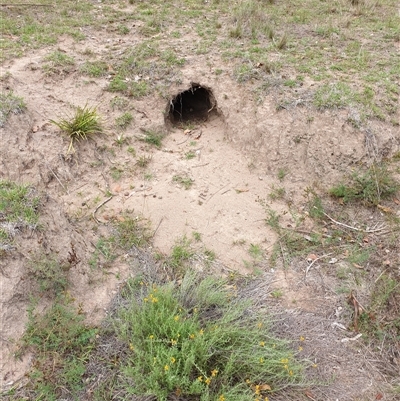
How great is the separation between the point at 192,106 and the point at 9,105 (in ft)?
8.63

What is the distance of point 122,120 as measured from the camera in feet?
18.0

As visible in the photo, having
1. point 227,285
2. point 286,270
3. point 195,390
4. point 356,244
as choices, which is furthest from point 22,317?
point 356,244

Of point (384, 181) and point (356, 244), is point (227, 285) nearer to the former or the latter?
point (356, 244)

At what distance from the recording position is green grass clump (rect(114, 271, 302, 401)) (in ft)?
9.44

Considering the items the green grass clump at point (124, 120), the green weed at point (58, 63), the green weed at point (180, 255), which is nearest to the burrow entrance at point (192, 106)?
the green grass clump at point (124, 120)

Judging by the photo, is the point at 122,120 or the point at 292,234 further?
the point at 122,120

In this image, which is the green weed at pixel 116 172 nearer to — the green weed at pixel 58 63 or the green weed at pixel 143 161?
the green weed at pixel 143 161

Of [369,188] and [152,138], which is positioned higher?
[152,138]

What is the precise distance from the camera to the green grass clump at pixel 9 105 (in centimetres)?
485

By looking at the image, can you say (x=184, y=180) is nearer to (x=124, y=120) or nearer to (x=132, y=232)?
(x=132, y=232)

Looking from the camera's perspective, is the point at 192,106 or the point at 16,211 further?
the point at 192,106

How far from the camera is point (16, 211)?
11.9 feet

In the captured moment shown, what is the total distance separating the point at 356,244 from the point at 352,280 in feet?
1.73

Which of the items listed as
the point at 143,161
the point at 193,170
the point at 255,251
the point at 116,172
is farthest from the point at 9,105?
the point at 255,251
